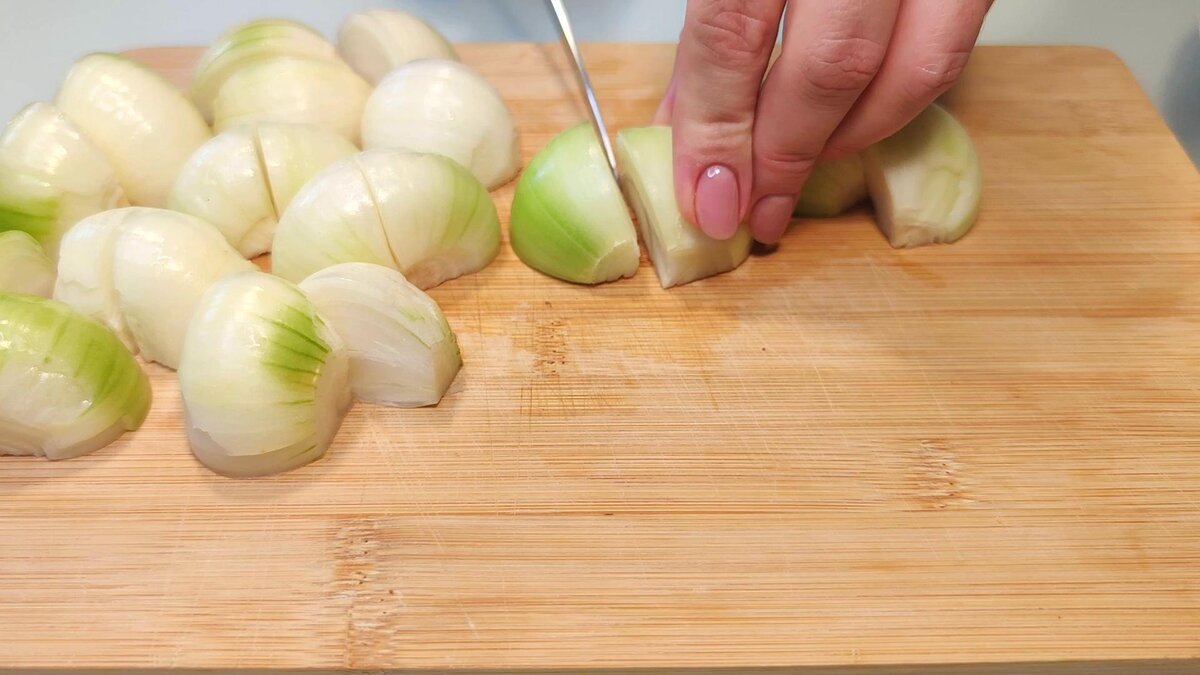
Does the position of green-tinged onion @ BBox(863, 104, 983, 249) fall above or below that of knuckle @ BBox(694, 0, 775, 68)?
below

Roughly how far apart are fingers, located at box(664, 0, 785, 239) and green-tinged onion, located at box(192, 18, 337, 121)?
715mm

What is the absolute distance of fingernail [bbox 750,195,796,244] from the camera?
1.36 metres

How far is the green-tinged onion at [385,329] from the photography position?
120 cm

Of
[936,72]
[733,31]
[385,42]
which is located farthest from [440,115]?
[936,72]

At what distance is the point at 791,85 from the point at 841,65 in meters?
0.07

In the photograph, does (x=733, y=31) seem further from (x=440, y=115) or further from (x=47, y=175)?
(x=47, y=175)

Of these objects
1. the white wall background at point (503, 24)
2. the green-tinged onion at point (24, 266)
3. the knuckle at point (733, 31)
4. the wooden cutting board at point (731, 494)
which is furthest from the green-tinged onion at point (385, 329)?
the white wall background at point (503, 24)

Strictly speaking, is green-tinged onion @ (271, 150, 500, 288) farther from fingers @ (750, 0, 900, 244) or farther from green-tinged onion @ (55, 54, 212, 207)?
fingers @ (750, 0, 900, 244)

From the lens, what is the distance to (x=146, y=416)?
4.04 ft

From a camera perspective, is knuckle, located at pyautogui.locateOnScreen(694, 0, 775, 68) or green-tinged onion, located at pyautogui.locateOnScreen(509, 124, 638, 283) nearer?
knuckle, located at pyautogui.locateOnScreen(694, 0, 775, 68)

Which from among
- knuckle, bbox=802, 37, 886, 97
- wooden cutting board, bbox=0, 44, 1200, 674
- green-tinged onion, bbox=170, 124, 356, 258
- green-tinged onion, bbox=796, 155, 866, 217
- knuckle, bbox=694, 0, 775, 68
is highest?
knuckle, bbox=694, 0, 775, 68

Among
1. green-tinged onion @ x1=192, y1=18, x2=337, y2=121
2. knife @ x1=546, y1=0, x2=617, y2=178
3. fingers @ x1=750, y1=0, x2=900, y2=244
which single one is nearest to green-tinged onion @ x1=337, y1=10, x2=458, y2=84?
green-tinged onion @ x1=192, y1=18, x2=337, y2=121

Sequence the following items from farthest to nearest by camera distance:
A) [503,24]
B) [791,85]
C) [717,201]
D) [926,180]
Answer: [503,24] → [926,180] → [717,201] → [791,85]

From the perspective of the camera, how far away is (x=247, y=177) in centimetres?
135
